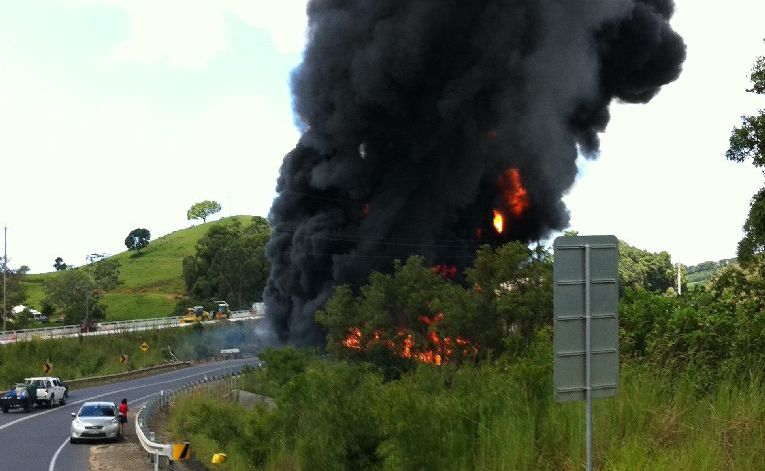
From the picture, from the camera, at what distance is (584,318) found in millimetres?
7277

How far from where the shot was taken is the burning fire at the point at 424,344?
3194 centimetres

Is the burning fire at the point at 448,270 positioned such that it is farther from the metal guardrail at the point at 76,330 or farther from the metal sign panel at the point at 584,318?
the metal sign panel at the point at 584,318

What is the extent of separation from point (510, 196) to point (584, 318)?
195 ft

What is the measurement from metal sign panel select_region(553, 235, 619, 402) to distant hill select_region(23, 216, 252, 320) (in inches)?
4349

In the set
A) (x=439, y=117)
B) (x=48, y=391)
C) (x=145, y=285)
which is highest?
(x=439, y=117)

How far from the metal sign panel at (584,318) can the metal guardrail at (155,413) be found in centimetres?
1315

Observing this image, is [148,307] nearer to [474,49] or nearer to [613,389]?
[474,49]

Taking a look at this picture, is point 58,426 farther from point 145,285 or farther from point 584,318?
point 145,285

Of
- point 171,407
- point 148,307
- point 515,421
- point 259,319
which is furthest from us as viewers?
point 148,307

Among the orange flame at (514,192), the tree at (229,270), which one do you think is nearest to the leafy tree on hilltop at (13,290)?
the tree at (229,270)

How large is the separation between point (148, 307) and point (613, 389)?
12514 cm

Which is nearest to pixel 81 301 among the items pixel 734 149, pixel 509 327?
pixel 509 327

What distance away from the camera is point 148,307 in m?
127

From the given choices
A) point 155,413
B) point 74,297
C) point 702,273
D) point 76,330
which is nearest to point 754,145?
point 155,413
